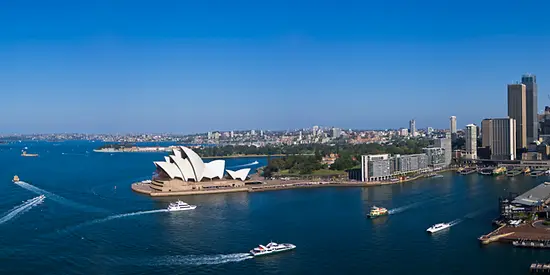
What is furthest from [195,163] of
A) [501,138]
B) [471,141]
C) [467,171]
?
[501,138]

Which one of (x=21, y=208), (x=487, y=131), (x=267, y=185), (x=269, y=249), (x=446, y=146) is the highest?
(x=487, y=131)

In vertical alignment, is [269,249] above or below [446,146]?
below

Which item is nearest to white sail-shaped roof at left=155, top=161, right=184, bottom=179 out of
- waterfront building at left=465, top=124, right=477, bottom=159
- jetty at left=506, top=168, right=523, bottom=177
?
jetty at left=506, top=168, right=523, bottom=177

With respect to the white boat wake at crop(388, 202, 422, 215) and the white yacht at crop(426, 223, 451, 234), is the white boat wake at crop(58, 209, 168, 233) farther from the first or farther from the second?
the white yacht at crop(426, 223, 451, 234)

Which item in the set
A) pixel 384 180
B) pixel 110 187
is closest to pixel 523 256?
pixel 384 180

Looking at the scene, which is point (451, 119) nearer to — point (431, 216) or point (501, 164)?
point (501, 164)

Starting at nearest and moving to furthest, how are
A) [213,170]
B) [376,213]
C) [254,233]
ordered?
[254,233] < [376,213] < [213,170]

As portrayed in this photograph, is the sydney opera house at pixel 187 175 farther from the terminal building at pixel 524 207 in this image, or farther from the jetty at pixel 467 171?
the jetty at pixel 467 171

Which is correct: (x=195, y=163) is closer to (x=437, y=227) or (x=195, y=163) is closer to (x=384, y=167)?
(x=384, y=167)
